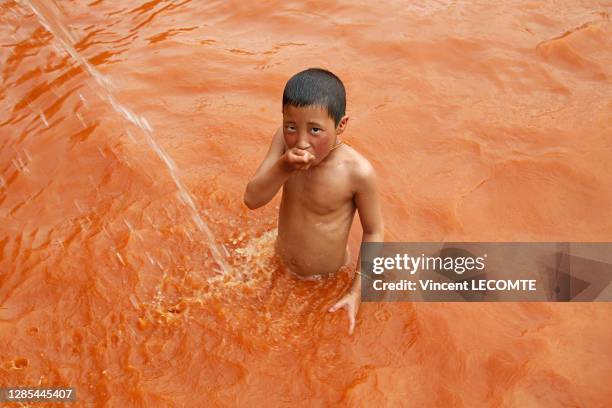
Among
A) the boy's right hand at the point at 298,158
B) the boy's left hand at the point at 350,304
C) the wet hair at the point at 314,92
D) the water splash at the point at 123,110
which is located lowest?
the boy's left hand at the point at 350,304

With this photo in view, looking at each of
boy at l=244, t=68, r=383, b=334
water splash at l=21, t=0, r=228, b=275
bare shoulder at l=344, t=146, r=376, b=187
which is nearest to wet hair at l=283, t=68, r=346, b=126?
boy at l=244, t=68, r=383, b=334

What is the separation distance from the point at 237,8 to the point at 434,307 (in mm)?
4269

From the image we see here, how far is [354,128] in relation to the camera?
480cm

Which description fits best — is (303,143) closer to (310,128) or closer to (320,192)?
(310,128)

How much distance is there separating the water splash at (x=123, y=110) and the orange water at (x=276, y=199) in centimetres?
3

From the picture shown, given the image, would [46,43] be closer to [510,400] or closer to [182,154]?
[182,154]

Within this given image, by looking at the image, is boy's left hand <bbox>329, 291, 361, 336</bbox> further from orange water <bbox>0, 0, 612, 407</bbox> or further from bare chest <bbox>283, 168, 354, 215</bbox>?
bare chest <bbox>283, 168, 354, 215</bbox>

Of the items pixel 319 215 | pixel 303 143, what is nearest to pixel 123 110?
pixel 319 215

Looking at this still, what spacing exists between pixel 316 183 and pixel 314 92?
555mm

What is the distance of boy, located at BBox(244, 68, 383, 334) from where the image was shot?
271 cm

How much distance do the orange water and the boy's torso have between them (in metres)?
0.20

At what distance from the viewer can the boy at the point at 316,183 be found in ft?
8.89

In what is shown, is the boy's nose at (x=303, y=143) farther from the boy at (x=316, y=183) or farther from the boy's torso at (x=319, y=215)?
the boy's torso at (x=319, y=215)

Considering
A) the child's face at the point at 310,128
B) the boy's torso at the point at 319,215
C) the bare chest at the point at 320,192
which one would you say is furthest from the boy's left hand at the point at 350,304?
the child's face at the point at 310,128
